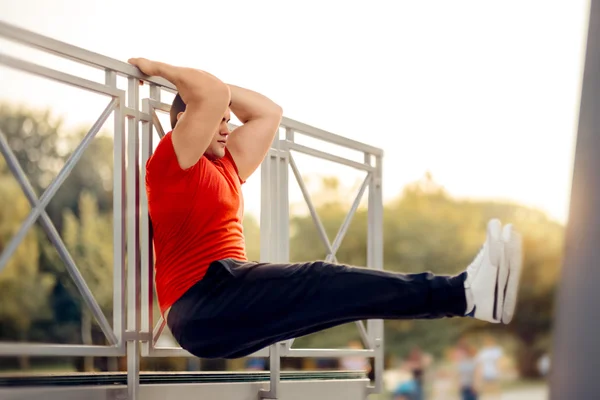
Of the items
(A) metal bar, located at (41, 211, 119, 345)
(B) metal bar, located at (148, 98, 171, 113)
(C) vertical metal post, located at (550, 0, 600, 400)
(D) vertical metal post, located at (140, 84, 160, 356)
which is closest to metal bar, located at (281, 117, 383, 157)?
(B) metal bar, located at (148, 98, 171, 113)

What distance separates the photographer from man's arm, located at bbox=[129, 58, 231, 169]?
8.19 feet

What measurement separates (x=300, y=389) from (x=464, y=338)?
76.8 feet

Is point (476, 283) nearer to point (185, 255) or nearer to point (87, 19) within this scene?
point (185, 255)

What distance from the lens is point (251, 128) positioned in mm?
3023

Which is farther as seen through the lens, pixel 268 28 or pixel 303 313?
pixel 268 28

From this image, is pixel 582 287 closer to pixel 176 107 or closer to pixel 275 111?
pixel 176 107

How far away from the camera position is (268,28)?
2444 centimetres

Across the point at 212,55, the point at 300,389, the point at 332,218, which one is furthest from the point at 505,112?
the point at 300,389

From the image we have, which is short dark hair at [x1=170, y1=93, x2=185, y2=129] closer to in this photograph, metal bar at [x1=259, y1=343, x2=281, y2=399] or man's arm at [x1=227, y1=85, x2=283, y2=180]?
man's arm at [x1=227, y1=85, x2=283, y2=180]

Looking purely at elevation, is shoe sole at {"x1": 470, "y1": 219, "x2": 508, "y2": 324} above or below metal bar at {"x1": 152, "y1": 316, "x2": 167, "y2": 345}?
above

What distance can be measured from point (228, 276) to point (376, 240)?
6.13 ft

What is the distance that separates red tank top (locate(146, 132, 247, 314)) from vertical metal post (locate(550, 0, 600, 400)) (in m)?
1.38

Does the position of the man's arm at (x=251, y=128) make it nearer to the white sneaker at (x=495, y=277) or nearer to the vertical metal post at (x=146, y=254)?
the vertical metal post at (x=146, y=254)

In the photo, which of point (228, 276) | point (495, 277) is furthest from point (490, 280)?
point (228, 276)
